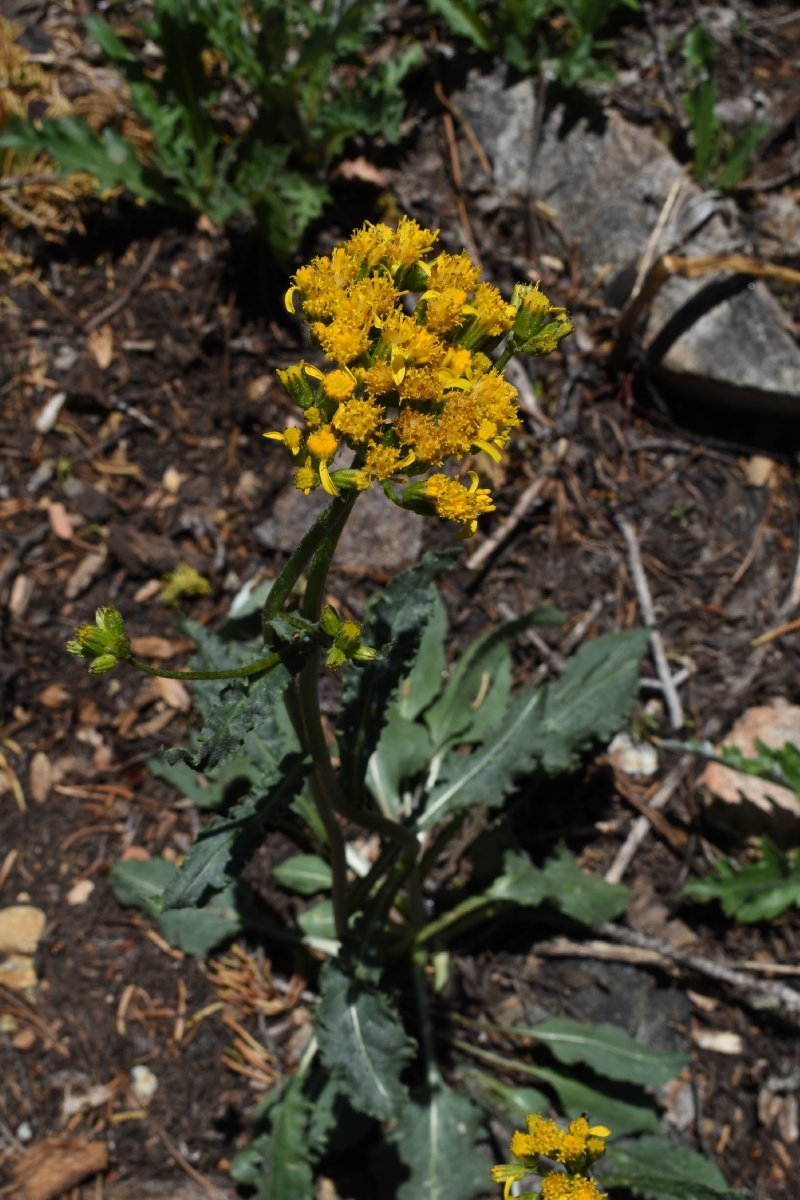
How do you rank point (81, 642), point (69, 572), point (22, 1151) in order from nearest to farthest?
1. point (81, 642)
2. point (22, 1151)
3. point (69, 572)

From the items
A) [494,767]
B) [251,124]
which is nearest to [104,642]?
[494,767]

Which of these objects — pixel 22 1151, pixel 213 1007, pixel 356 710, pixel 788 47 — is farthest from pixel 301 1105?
pixel 788 47

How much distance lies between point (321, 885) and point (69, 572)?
1.68 meters

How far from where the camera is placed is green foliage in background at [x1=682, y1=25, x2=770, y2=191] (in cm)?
450

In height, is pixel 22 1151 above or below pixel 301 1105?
below

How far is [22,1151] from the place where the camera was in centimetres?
356

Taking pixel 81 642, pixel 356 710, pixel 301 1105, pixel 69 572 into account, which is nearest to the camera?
pixel 81 642

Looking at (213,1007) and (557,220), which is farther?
(557,220)


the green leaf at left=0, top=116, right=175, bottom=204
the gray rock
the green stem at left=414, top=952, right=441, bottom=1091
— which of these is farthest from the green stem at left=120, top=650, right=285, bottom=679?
the green leaf at left=0, top=116, right=175, bottom=204

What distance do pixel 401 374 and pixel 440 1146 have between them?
103 inches

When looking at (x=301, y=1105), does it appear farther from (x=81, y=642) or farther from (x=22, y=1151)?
(x=81, y=642)

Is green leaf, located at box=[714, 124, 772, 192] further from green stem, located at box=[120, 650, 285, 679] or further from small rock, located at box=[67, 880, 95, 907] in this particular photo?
small rock, located at box=[67, 880, 95, 907]

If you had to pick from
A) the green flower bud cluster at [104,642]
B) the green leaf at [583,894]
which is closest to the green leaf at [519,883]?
the green leaf at [583,894]

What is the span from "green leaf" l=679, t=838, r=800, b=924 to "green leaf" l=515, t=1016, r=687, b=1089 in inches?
21.2
